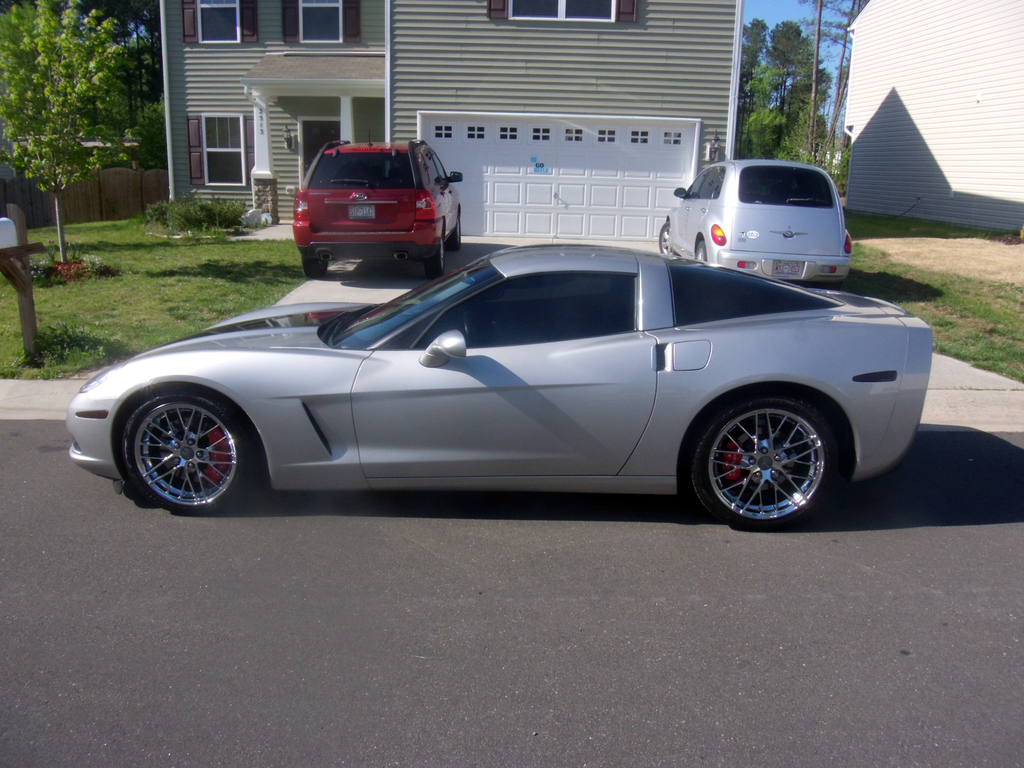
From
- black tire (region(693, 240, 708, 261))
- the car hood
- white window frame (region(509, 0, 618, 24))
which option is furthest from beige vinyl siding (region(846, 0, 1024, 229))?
the car hood

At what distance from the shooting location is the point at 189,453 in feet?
15.4

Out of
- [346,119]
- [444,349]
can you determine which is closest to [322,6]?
[346,119]

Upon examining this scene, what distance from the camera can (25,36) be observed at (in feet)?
38.0

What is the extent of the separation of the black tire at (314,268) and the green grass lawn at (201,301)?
8.3 inches

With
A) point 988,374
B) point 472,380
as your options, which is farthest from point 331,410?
point 988,374

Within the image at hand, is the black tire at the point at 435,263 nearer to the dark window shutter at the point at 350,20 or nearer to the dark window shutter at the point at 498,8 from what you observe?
the dark window shutter at the point at 498,8

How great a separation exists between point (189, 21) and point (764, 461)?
1976 cm

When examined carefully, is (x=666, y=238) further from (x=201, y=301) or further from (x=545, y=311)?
(x=545, y=311)

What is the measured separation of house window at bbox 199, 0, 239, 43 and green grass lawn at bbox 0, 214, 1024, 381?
7136 mm

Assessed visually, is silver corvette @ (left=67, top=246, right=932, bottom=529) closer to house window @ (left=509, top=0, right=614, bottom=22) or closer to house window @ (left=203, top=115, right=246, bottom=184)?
house window @ (left=509, top=0, right=614, bottom=22)

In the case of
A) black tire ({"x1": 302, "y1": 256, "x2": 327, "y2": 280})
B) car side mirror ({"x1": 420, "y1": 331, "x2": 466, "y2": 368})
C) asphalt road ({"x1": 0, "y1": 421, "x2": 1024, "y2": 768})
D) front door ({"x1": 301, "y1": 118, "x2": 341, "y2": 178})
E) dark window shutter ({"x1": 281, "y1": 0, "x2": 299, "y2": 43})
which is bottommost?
asphalt road ({"x1": 0, "y1": 421, "x2": 1024, "y2": 768})

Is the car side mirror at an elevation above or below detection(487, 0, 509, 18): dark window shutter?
below

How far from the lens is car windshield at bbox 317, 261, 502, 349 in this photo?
15.8 feet

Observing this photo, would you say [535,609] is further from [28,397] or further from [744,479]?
[28,397]
